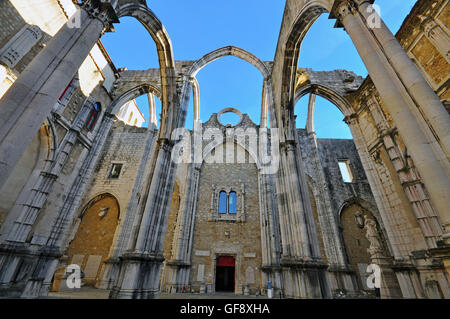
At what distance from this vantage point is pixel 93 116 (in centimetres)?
888

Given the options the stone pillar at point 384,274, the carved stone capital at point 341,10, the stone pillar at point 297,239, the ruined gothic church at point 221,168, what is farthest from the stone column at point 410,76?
the stone pillar at point 384,274

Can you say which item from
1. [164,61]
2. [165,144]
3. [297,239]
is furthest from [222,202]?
[164,61]

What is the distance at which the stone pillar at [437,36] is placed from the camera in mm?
5485

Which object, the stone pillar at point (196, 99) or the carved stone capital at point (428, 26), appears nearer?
the carved stone capital at point (428, 26)

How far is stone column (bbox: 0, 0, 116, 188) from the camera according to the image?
2480 millimetres

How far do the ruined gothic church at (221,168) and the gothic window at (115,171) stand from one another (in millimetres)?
193

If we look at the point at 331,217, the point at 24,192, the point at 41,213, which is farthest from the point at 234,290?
the point at 24,192

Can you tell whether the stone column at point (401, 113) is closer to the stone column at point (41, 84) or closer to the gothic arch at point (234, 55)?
the gothic arch at point (234, 55)

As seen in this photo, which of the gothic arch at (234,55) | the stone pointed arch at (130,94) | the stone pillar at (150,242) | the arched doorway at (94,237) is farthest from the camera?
the arched doorway at (94,237)

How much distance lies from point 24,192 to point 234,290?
10.7 meters

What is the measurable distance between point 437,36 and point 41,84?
1027 centimetres

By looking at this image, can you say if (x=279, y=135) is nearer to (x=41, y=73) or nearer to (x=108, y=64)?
(x=41, y=73)

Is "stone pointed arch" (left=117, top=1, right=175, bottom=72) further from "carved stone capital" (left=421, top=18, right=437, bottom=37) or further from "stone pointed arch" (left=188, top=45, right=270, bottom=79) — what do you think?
"carved stone capital" (left=421, top=18, right=437, bottom=37)

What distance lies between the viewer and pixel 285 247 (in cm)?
567
